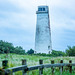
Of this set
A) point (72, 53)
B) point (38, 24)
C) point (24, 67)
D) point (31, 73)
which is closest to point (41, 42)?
point (38, 24)

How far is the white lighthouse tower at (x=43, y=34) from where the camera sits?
43.0 metres

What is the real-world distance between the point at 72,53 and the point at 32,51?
12.1m

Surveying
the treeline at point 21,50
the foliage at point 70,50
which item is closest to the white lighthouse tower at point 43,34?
the treeline at point 21,50

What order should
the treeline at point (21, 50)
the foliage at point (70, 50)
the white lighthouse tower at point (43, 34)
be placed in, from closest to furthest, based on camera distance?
the foliage at point (70, 50), the treeline at point (21, 50), the white lighthouse tower at point (43, 34)

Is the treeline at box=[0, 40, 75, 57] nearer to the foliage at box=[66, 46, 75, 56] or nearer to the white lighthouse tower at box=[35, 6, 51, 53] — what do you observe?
the foliage at box=[66, 46, 75, 56]

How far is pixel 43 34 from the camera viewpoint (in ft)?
143

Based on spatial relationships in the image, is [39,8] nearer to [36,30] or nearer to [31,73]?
[36,30]

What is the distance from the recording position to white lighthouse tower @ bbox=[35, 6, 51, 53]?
141ft

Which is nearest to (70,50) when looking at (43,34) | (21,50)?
(43,34)

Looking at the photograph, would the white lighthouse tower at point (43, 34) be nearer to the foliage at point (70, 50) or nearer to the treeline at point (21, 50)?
the treeline at point (21, 50)

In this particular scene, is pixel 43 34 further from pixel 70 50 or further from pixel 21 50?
pixel 70 50

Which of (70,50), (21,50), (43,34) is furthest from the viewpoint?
(21,50)

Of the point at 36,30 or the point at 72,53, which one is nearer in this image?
the point at 72,53

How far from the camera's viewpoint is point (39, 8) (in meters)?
48.1
